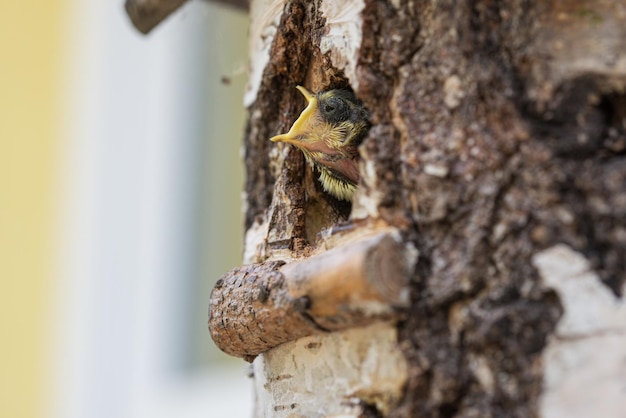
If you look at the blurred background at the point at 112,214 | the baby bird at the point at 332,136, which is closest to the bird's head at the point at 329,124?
the baby bird at the point at 332,136

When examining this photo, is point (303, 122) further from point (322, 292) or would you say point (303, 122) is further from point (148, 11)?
point (148, 11)

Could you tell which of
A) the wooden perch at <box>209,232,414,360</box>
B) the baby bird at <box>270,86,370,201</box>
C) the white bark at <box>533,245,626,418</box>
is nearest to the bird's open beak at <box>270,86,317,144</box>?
the baby bird at <box>270,86,370,201</box>

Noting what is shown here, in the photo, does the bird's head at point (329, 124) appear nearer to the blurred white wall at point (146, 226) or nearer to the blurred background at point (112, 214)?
the blurred background at point (112, 214)

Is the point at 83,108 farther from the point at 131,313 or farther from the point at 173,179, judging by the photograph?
the point at 131,313

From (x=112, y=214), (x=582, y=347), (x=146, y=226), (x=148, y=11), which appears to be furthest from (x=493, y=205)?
(x=112, y=214)

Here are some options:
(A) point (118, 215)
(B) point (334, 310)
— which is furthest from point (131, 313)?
(B) point (334, 310)

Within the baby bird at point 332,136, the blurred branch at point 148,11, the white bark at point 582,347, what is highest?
the blurred branch at point 148,11
